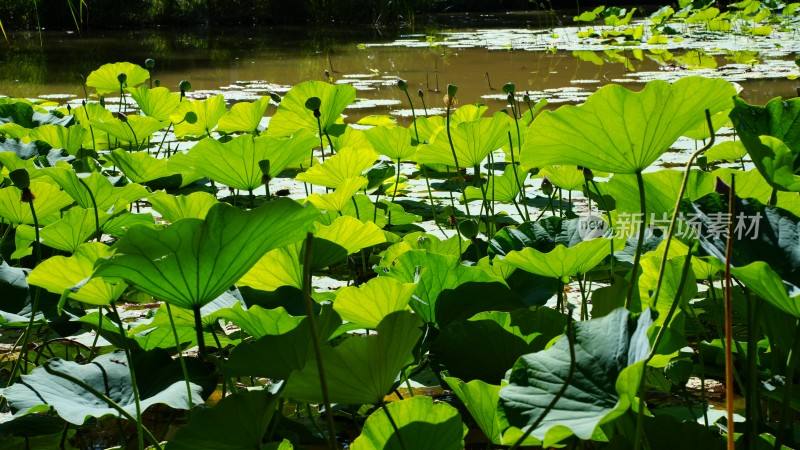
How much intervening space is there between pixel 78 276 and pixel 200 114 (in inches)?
51.6

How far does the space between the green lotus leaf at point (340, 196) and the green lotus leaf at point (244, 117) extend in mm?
547

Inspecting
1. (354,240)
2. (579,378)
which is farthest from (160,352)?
(579,378)

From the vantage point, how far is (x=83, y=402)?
91cm

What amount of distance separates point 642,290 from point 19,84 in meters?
4.99

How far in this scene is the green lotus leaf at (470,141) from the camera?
149 centimetres

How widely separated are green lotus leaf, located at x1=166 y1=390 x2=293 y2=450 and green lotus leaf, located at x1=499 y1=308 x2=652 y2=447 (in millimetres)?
213

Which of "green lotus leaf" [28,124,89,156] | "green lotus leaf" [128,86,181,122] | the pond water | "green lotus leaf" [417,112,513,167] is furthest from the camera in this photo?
the pond water

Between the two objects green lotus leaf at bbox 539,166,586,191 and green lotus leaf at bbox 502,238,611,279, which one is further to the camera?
green lotus leaf at bbox 539,166,586,191

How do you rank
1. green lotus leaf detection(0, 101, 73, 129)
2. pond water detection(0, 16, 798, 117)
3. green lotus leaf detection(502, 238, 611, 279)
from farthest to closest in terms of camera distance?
pond water detection(0, 16, 798, 117), green lotus leaf detection(0, 101, 73, 129), green lotus leaf detection(502, 238, 611, 279)

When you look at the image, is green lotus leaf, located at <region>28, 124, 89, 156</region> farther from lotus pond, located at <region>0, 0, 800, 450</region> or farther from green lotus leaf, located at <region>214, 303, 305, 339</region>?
green lotus leaf, located at <region>214, 303, 305, 339</region>

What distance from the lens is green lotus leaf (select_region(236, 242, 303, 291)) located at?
3.23ft

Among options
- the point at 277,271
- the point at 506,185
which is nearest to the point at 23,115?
the point at 506,185


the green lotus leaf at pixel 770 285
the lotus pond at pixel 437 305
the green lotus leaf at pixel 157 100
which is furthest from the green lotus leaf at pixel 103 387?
the green lotus leaf at pixel 157 100

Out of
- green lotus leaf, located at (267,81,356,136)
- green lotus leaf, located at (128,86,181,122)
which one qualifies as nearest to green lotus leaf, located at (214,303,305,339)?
green lotus leaf, located at (267,81,356,136)
